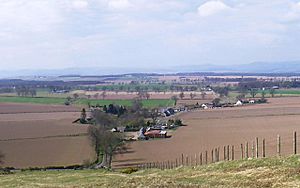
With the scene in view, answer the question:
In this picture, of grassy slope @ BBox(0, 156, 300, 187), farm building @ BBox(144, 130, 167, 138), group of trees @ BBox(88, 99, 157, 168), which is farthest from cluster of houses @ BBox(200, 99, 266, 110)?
grassy slope @ BBox(0, 156, 300, 187)

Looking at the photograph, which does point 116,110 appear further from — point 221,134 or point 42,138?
point 221,134

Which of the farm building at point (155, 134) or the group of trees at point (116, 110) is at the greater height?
the group of trees at point (116, 110)

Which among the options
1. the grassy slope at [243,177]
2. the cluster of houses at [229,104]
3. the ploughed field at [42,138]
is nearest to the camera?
the grassy slope at [243,177]

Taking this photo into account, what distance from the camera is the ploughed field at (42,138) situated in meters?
53.5

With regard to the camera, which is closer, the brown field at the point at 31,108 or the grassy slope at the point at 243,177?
the grassy slope at the point at 243,177

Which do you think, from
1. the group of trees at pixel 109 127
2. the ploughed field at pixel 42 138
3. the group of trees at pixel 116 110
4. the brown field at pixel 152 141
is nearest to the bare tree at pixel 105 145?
the group of trees at pixel 109 127

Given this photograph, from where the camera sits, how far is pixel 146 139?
72.2m

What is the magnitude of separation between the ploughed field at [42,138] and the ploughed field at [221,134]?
6.28m

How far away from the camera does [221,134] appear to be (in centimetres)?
6812

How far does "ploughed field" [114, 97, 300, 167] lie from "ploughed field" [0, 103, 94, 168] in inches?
247

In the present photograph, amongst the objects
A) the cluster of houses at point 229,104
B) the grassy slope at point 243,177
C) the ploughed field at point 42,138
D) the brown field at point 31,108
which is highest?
the grassy slope at point 243,177

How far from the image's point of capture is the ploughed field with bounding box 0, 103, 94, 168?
5347 cm

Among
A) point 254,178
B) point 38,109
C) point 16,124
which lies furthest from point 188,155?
point 38,109

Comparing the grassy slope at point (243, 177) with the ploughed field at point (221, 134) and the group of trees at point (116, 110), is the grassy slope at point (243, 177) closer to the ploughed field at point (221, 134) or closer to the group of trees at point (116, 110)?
the ploughed field at point (221, 134)
